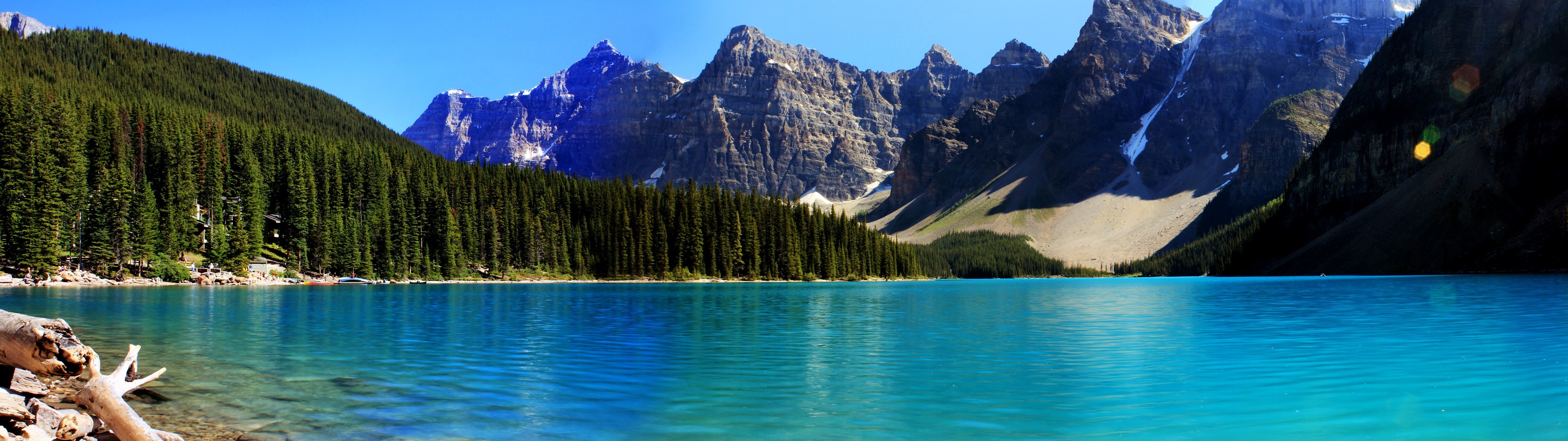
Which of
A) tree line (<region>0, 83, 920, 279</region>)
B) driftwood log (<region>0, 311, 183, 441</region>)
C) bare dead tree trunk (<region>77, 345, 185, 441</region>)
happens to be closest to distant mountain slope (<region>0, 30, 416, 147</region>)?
tree line (<region>0, 83, 920, 279</region>)

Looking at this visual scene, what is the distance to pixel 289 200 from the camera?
109062 millimetres

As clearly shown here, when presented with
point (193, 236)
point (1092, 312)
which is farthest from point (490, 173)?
point (1092, 312)

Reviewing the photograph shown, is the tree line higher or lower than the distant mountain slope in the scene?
lower

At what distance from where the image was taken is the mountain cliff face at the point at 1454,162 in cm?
13488

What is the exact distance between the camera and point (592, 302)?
187ft

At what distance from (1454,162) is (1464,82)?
95.0 ft

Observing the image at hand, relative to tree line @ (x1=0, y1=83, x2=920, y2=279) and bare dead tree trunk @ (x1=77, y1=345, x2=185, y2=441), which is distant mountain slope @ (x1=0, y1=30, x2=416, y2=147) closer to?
tree line @ (x1=0, y1=83, x2=920, y2=279)

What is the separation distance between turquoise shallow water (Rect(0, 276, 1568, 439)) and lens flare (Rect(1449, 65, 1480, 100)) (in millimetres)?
160068

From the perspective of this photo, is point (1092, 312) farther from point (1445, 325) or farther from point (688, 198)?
point (688, 198)

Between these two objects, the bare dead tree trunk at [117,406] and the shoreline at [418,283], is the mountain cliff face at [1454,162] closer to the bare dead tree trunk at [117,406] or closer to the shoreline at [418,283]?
the shoreline at [418,283]

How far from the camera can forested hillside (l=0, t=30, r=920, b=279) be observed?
85062 mm

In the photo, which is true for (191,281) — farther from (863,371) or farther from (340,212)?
(863,371)

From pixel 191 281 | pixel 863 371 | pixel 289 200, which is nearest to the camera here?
pixel 863 371

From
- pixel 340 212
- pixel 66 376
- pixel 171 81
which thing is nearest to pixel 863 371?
pixel 66 376
